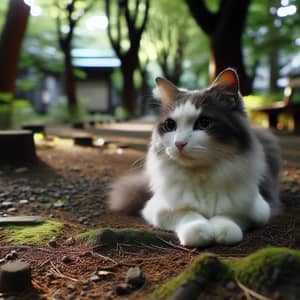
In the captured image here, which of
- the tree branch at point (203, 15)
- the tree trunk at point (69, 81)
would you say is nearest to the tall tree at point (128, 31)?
the tree trunk at point (69, 81)

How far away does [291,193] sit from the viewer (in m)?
3.47

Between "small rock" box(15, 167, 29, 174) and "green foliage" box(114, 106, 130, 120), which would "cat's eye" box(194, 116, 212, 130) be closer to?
"small rock" box(15, 167, 29, 174)

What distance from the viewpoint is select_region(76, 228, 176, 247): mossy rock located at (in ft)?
6.59

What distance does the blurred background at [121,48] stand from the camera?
8328 mm

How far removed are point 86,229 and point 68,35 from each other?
14.6 meters

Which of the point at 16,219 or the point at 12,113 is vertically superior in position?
the point at 12,113

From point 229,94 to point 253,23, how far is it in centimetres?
1253

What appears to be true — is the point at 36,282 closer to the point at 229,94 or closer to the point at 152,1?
the point at 229,94

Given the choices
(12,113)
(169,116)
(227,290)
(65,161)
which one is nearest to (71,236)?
(169,116)

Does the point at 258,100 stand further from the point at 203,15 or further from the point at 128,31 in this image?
the point at 128,31

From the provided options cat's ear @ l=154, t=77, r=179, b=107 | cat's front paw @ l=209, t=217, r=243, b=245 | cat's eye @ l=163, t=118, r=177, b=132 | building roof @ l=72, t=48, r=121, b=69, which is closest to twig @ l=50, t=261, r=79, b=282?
cat's front paw @ l=209, t=217, r=243, b=245

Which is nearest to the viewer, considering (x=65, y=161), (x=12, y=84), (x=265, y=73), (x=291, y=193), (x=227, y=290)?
(x=227, y=290)

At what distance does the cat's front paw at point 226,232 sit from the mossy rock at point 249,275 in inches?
20.7

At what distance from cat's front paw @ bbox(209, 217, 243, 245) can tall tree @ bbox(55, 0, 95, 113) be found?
46.9ft
